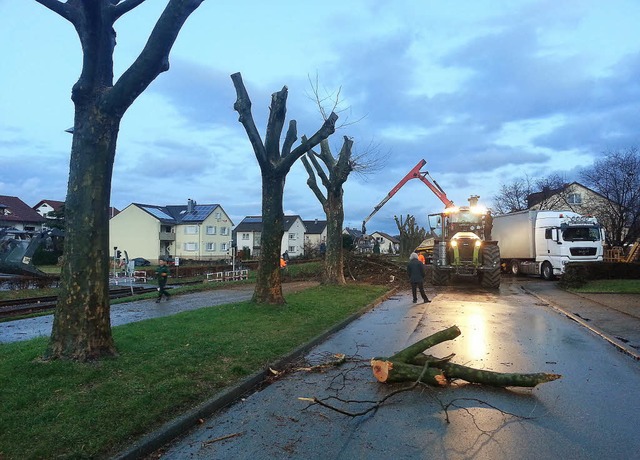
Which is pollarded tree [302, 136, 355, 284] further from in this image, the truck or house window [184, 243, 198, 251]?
house window [184, 243, 198, 251]

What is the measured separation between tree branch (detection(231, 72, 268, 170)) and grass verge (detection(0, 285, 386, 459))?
14.8ft

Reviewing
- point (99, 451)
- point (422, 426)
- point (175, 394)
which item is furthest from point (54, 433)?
point (422, 426)

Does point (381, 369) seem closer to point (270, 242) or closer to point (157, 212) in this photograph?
point (270, 242)

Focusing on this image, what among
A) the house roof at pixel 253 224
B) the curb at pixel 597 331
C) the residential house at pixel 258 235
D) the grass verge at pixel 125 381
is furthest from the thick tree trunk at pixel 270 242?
the house roof at pixel 253 224

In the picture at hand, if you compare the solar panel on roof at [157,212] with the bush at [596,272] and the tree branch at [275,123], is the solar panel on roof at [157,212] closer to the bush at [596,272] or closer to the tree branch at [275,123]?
the bush at [596,272]

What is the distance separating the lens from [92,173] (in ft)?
22.9

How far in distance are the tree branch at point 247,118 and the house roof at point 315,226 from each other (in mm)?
90338

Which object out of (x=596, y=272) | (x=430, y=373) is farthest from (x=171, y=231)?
(x=430, y=373)

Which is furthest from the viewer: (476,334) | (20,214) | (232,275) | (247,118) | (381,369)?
(20,214)

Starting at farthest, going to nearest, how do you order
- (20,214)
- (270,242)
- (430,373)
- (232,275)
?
(20,214) < (232,275) < (270,242) < (430,373)

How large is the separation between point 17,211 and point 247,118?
6782 cm

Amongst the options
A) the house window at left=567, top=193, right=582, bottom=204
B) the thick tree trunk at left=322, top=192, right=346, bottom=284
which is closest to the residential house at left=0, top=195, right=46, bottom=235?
the thick tree trunk at left=322, top=192, right=346, bottom=284

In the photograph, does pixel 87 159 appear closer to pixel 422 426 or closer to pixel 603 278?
pixel 422 426

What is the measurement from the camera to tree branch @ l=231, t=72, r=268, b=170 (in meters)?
13.3
